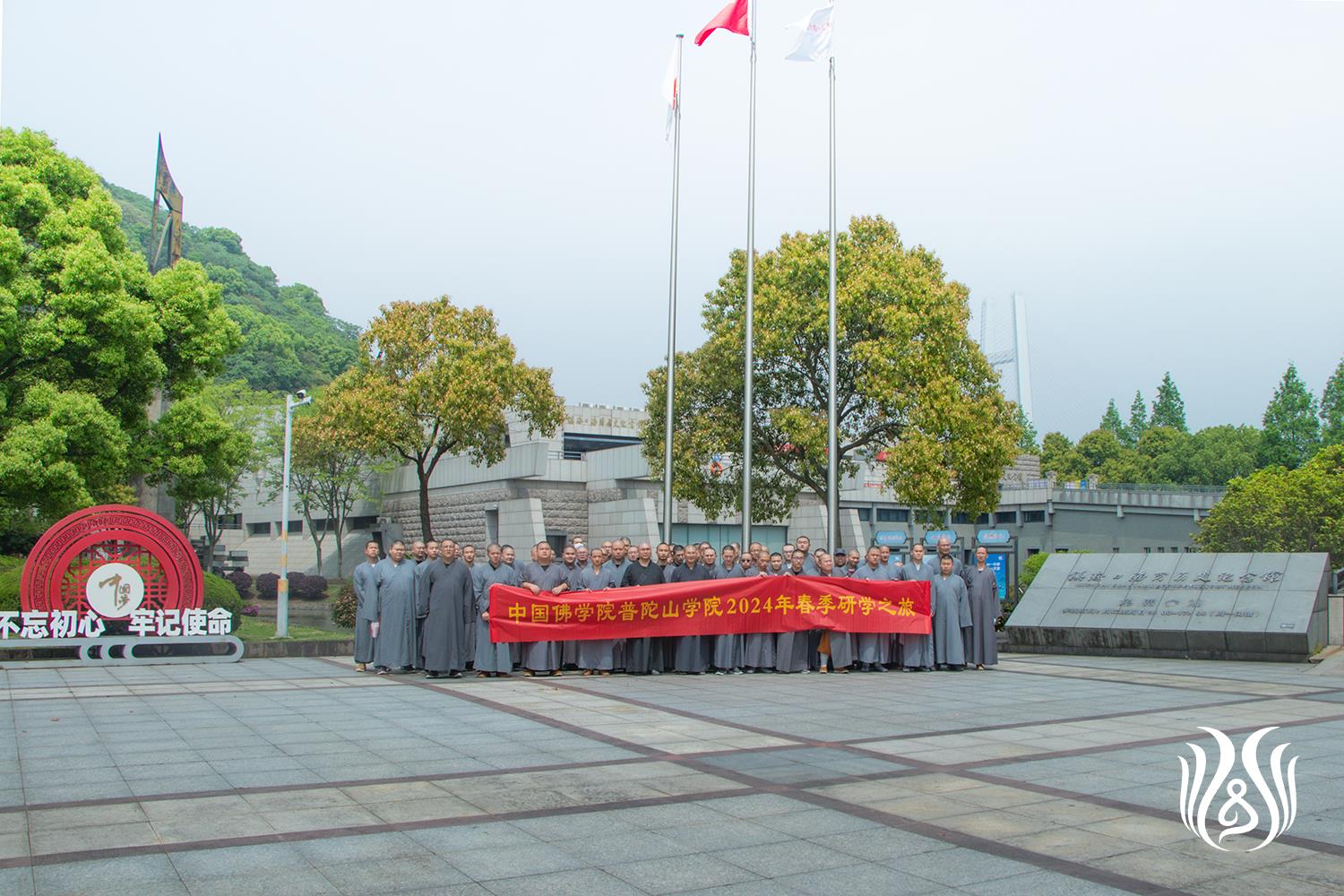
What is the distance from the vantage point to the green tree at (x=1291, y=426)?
7438 cm

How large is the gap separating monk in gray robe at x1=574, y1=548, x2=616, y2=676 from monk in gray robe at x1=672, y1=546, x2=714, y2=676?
83 centimetres

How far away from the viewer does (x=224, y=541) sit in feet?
193

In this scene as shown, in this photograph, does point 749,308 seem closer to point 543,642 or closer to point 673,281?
point 673,281

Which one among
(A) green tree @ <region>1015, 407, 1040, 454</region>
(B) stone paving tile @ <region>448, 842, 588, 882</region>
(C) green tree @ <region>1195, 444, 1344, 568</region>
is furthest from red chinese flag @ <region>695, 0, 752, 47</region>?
(A) green tree @ <region>1015, 407, 1040, 454</region>

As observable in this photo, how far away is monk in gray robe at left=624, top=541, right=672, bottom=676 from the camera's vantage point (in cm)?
1430

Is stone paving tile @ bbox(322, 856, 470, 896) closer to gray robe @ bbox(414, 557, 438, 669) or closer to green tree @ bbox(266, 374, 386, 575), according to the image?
gray robe @ bbox(414, 557, 438, 669)

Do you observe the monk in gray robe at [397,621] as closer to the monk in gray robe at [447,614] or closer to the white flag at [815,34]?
the monk in gray robe at [447,614]

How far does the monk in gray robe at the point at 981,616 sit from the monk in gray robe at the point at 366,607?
7.83 meters

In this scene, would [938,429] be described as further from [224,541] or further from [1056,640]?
[224,541]

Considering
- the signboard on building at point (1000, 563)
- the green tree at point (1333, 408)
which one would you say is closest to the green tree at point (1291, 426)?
the green tree at point (1333, 408)

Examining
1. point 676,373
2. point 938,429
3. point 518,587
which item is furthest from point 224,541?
point 518,587

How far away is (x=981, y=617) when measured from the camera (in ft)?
50.9

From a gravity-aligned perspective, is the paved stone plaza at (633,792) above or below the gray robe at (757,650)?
below

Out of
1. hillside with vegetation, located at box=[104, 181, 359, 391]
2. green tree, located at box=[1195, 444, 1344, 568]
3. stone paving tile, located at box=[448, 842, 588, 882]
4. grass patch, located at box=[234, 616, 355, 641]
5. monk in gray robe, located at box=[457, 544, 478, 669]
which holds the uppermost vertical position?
hillside with vegetation, located at box=[104, 181, 359, 391]
